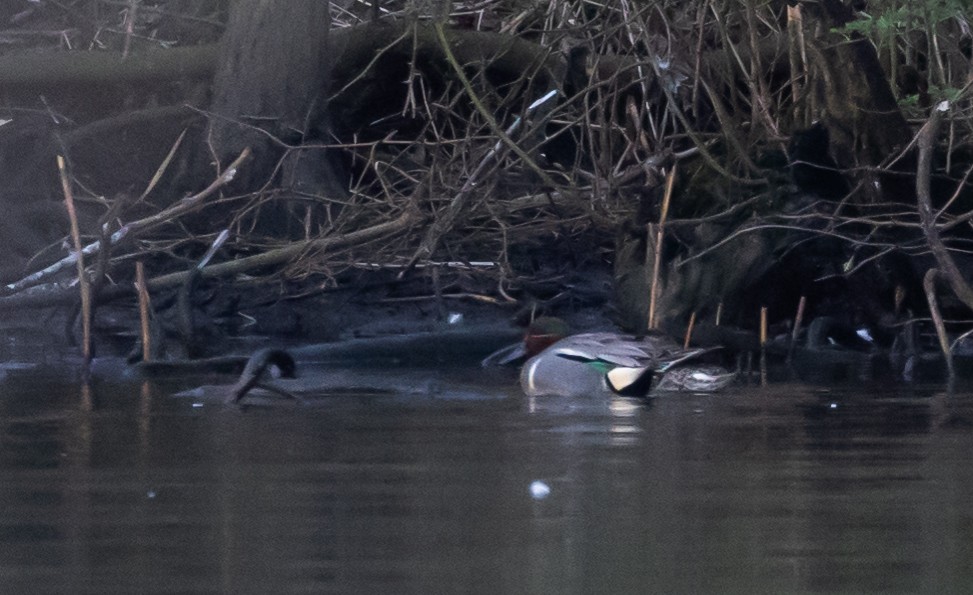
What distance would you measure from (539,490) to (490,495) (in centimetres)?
13

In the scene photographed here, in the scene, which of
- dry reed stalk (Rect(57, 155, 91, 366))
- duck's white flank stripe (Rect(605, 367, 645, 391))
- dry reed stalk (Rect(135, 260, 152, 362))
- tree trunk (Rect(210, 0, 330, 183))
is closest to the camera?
duck's white flank stripe (Rect(605, 367, 645, 391))

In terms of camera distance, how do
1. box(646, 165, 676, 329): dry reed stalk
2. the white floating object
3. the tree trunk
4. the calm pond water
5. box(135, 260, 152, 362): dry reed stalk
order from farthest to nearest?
the tree trunk, box(646, 165, 676, 329): dry reed stalk, box(135, 260, 152, 362): dry reed stalk, the white floating object, the calm pond water

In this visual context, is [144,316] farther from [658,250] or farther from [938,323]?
[938,323]

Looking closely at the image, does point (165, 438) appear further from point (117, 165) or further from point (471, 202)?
point (117, 165)

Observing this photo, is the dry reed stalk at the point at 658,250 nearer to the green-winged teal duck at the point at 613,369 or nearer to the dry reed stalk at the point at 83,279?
the green-winged teal duck at the point at 613,369

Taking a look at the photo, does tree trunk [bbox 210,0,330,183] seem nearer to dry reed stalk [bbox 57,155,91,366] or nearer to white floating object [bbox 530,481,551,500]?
dry reed stalk [bbox 57,155,91,366]

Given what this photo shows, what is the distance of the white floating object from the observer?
4.71 m

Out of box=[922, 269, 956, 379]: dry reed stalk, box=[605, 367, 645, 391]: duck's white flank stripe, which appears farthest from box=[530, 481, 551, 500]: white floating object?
box=[922, 269, 956, 379]: dry reed stalk

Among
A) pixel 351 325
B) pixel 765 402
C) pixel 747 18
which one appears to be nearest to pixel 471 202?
pixel 351 325

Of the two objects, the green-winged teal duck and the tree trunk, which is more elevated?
the tree trunk

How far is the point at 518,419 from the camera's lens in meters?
6.64

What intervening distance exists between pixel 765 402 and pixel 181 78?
6245 millimetres

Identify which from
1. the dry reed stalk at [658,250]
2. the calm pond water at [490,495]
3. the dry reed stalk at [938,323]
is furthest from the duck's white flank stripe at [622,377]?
the dry reed stalk at [938,323]

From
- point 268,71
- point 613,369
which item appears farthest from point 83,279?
point 268,71
